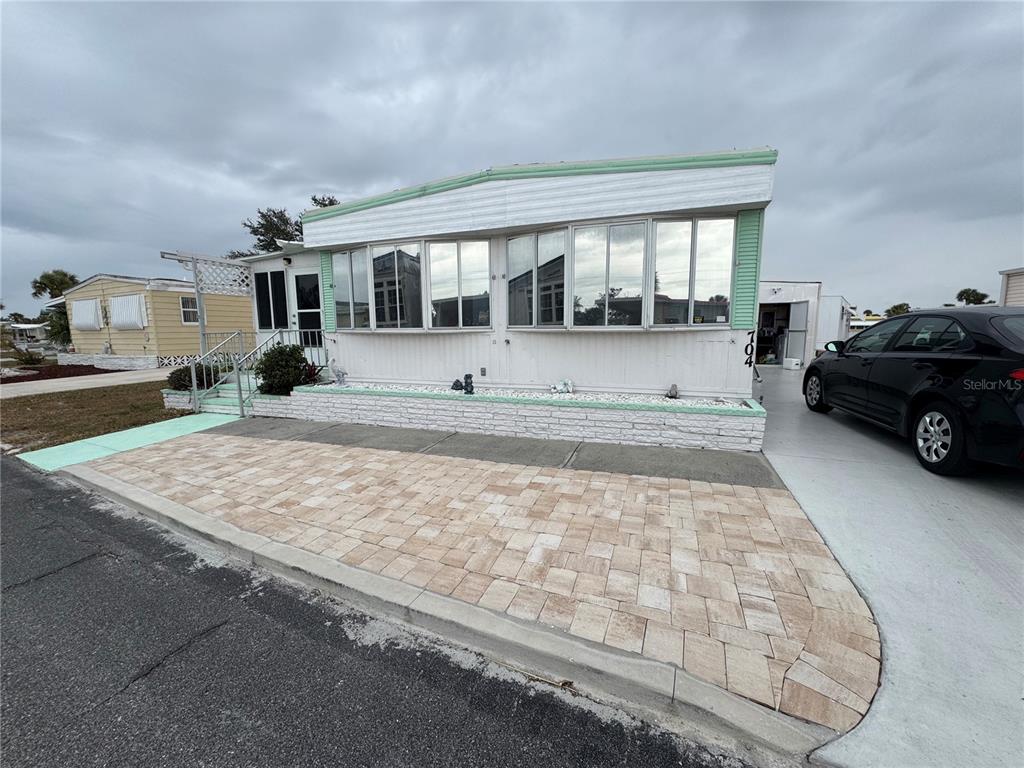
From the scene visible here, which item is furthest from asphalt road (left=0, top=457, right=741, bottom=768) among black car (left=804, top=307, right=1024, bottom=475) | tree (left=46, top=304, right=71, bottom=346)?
tree (left=46, top=304, right=71, bottom=346)

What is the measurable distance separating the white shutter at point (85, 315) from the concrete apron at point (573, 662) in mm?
23190

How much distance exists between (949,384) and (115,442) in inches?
442

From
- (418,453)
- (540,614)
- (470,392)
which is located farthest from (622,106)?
(540,614)

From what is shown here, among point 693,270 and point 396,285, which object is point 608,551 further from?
point 396,285

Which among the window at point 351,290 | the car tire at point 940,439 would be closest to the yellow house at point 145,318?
the window at point 351,290

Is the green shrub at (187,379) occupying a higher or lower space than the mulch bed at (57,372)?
higher

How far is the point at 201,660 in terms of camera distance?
225 cm

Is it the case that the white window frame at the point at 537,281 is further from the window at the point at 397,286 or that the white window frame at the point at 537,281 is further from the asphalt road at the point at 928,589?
the asphalt road at the point at 928,589

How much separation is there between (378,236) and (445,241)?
1363 millimetres

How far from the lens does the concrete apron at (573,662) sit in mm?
1737

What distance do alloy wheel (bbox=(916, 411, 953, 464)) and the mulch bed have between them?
974 inches

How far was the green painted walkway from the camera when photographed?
234 inches

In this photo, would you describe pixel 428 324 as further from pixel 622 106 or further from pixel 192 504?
pixel 622 106

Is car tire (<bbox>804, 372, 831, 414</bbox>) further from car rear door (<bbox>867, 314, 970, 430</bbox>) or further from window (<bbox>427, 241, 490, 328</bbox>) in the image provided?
window (<bbox>427, 241, 490, 328</bbox>)
